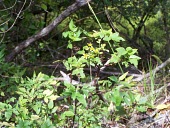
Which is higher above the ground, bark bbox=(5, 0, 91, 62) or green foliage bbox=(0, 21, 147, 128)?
bark bbox=(5, 0, 91, 62)

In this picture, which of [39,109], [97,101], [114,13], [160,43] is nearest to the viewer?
[39,109]

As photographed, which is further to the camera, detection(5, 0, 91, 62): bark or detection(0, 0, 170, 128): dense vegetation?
detection(5, 0, 91, 62): bark

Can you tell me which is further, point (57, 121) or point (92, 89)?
point (57, 121)

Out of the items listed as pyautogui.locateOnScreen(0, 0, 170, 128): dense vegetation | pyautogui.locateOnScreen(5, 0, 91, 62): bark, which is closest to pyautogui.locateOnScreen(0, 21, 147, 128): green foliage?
pyautogui.locateOnScreen(0, 0, 170, 128): dense vegetation

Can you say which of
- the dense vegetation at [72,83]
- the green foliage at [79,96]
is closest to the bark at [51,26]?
the dense vegetation at [72,83]

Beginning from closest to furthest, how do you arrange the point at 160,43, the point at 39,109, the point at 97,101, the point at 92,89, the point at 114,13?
the point at 92,89
the point at 39,109
the point at 97,101
the point at 114,13
the point at 160,43

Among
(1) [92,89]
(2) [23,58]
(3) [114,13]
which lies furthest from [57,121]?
(3) [114,13]

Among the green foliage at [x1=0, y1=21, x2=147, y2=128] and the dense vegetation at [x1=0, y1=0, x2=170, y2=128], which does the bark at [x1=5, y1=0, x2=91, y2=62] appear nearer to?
the dense vegetation at [x1=0, y1=0, x2=170, y2=128]

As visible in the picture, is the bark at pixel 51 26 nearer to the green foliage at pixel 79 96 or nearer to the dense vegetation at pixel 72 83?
the dense vegetation at pixel 72 83

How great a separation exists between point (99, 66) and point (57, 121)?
0.89 feet

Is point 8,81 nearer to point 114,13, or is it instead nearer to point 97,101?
point 97,101

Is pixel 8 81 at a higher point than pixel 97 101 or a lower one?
higher

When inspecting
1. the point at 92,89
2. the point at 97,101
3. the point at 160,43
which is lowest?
the point at 160,43

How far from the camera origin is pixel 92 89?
1.41 m
